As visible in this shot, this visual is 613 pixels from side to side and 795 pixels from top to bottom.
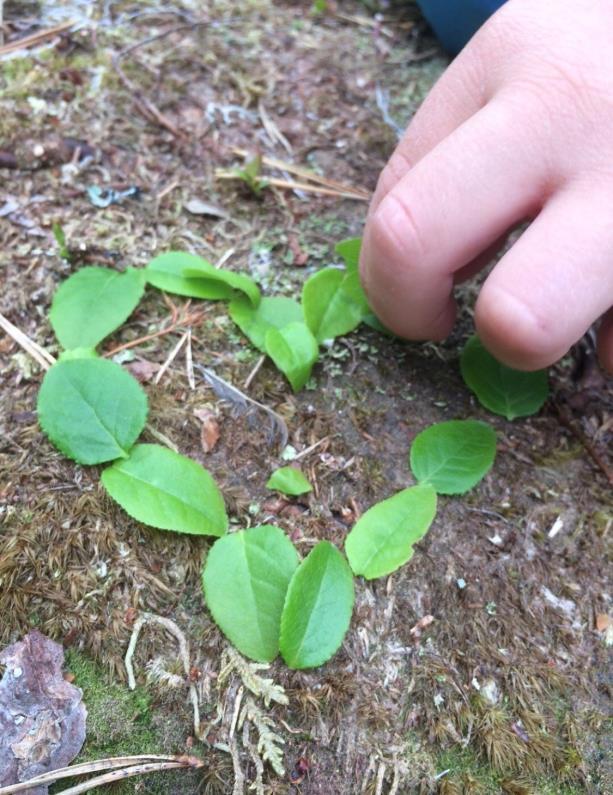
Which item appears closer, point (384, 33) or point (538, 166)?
point (538, 166)

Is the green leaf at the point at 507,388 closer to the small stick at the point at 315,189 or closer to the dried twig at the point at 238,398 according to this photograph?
the dried twig at the point at 238,398

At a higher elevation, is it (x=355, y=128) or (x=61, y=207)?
(x=355, y=128)

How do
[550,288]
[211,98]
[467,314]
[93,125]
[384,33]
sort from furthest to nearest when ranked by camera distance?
[384,33]
[211,98]
[93,125]
[467,314]
[550,288]

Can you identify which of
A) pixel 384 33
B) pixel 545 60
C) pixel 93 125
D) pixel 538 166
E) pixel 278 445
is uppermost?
pixel 545 60

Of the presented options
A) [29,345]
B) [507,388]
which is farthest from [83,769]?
[507,388]

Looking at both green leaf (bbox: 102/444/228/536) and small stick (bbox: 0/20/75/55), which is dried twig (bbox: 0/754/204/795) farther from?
small stick (bbox: 0/20/75/55)

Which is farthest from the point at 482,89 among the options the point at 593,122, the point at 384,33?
the point at 384,33

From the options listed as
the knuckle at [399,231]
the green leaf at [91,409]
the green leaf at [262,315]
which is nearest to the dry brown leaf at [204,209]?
the green leaf at [262,315]

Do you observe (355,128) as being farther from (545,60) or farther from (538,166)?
(538,166)

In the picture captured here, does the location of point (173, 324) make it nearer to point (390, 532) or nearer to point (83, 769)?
point (390, 532)
